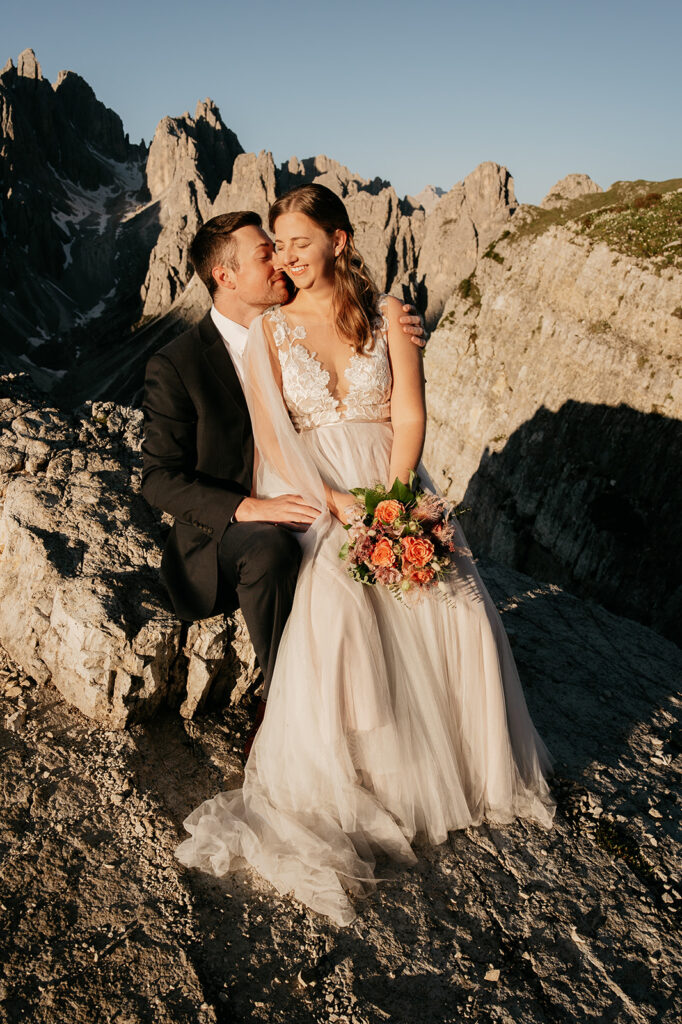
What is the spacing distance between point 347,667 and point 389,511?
0.88 m

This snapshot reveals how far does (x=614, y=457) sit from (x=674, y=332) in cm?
475

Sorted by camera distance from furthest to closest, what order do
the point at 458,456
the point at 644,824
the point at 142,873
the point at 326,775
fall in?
the point at 458,456, the point at 644,824, the point at 326,775, the point at 142,873

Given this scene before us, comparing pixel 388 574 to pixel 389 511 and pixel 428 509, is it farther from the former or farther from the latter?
pixel 428 509

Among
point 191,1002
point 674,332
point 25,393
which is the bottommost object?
point 191,1002

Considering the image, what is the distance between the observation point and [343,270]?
4.36m

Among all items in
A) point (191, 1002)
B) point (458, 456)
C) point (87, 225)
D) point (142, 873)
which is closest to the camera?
point (191, 1002)

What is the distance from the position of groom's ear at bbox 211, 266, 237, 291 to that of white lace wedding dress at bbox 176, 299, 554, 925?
1.51 meters

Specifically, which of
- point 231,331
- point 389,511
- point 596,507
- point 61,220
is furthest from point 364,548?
point 61,220

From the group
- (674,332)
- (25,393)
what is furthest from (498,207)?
(25,393)

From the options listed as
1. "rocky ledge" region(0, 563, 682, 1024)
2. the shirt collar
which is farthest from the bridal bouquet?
the shirt collar

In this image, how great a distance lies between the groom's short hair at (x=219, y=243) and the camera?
477 centimetres

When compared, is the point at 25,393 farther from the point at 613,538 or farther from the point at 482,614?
the point at 613,538

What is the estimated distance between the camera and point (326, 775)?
343 cm

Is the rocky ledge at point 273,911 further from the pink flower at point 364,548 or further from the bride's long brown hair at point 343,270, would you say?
the bride's long brown hair at point 343,270
